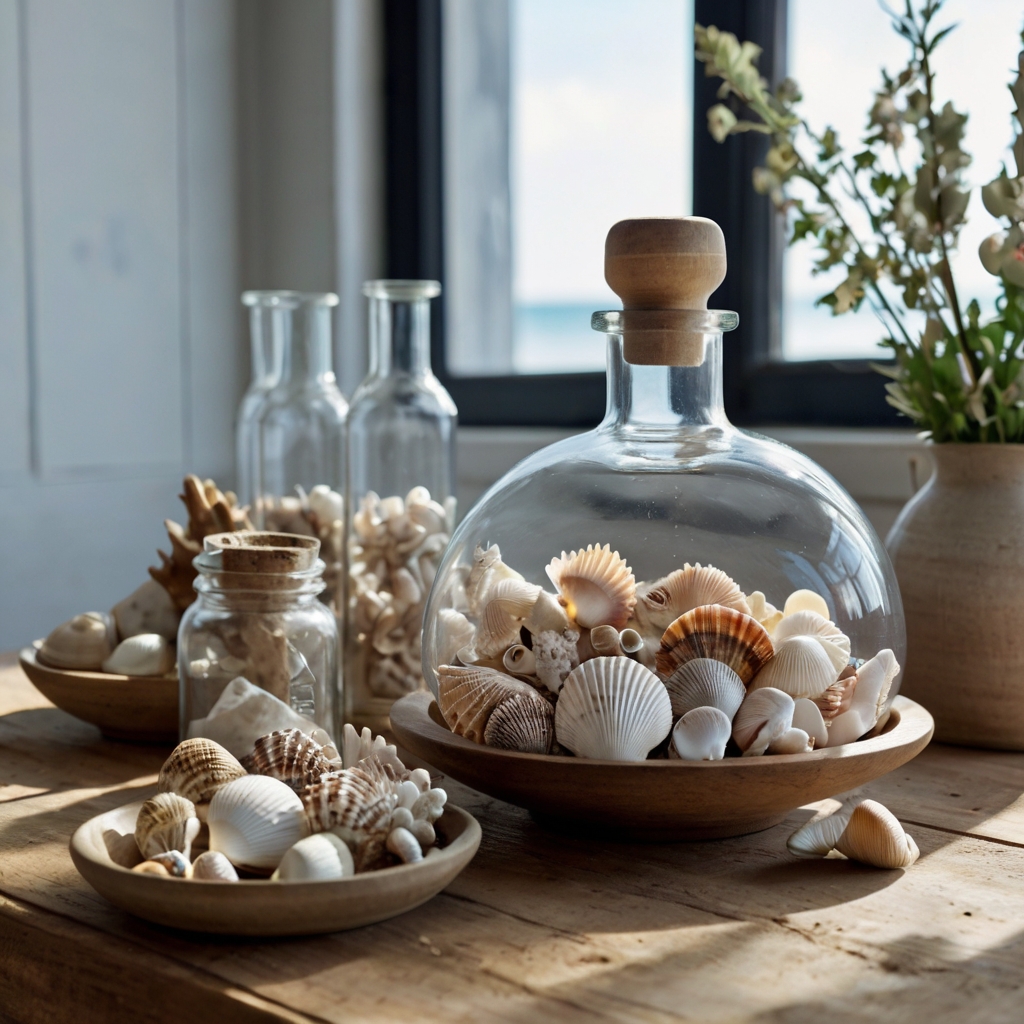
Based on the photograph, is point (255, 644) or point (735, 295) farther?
point (735, 295)

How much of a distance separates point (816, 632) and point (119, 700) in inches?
19.2

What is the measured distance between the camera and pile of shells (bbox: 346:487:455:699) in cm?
92

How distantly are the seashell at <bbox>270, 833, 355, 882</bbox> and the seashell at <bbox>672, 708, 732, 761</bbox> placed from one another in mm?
171

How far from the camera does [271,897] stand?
463 millimetres

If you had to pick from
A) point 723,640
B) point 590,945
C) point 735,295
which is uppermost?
point 735,295

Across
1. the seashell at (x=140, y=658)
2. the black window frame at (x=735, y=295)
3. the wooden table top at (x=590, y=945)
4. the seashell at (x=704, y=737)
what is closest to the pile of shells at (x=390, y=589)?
the seashell at (x=140, y=658)

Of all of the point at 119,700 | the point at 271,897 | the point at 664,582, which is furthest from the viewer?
the point at 119,700

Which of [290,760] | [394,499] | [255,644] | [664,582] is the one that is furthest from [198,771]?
[394,499]

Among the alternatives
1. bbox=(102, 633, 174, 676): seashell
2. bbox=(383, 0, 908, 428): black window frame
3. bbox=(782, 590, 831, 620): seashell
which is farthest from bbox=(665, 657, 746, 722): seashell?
bbox=(383, 0, 908, 428): black window frame

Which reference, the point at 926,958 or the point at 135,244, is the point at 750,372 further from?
the point at 926,958

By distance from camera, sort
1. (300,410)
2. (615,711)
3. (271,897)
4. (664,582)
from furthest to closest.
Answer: (300,410), (664,582), (615,711), (271,897)

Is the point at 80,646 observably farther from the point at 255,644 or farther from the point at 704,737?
the point at 704,737

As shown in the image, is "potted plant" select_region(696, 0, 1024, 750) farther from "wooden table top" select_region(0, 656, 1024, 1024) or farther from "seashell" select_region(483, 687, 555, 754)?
"seashell" select_region(483, 687, 555, 754)

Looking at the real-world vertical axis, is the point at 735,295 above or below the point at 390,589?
above
